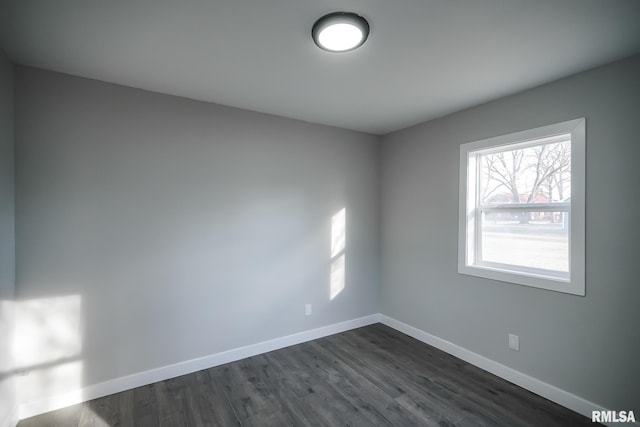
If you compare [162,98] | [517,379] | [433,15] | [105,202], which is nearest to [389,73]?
[433,15]

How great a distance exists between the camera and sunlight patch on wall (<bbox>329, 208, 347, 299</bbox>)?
3.60 meters

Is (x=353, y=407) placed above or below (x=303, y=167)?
below

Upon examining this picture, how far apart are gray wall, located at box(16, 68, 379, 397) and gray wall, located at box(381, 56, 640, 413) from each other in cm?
111

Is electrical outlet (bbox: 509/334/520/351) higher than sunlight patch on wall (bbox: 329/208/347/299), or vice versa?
sunlight patch on wall (bbox: 329/208/347/299)

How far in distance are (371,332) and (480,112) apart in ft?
9.06

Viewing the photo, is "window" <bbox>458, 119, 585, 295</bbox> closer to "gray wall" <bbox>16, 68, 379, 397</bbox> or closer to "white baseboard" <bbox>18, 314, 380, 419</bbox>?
"gray wall" <bbox>16, 68, 379, 397</bbox>

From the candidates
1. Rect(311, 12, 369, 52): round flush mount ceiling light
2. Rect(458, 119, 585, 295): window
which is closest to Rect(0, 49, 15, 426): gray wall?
Rect(311, 12, 369, 52): round flush mount ceiling light

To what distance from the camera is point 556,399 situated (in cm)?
228

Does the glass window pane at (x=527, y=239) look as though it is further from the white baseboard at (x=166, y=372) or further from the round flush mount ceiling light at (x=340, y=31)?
the round flush mount ceiling light at (x=340, y=31)

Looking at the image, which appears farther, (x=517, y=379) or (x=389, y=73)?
(x=517, y=379)

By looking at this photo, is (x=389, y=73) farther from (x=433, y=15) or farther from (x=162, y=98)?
(x=162, y=98)

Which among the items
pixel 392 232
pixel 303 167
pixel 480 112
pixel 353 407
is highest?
pixel 480 112

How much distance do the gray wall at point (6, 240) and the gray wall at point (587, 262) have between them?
358cm

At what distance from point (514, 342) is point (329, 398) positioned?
1.68 m
